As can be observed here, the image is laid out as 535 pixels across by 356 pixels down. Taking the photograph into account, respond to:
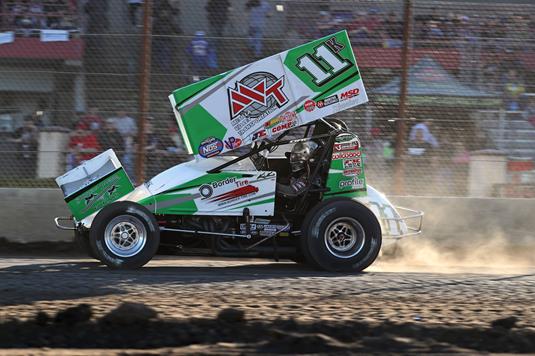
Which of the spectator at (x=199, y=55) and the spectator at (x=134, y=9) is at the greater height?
the spectator at (x=134, y=9)

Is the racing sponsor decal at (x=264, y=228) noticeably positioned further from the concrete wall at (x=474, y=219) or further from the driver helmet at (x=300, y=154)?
the concrete wall at (x=474, y=219)

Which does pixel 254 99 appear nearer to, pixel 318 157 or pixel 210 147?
pixel 210 147

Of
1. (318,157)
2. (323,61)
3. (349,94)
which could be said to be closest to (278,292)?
(318,157)

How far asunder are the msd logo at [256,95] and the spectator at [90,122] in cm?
262

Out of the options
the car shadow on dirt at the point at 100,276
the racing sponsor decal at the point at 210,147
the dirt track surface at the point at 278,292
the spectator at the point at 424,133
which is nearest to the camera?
the dirt track surface at the point at 278,292

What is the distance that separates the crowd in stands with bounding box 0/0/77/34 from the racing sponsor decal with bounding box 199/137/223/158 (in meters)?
3.04

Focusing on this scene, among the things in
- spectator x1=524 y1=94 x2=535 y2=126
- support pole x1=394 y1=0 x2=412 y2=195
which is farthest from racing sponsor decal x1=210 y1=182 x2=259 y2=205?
spectator x1=524 y1=94 x2=535 y2=126

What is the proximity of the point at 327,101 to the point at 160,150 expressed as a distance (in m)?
2.79

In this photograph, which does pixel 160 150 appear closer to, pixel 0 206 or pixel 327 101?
pixel 0 206

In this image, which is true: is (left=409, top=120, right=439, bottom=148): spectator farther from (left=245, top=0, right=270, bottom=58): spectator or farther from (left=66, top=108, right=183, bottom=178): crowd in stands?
(left=66, top=108, right=183, bottom=178): crowd in stands

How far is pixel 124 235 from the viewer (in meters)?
7.61

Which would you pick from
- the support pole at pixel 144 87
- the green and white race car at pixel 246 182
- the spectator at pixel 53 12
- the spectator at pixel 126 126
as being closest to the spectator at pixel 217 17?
the support pole at pixel 144 87

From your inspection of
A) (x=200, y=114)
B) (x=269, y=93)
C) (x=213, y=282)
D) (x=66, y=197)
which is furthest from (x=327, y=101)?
(x=66, y=197)

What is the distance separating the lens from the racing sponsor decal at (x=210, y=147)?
25.6ft
